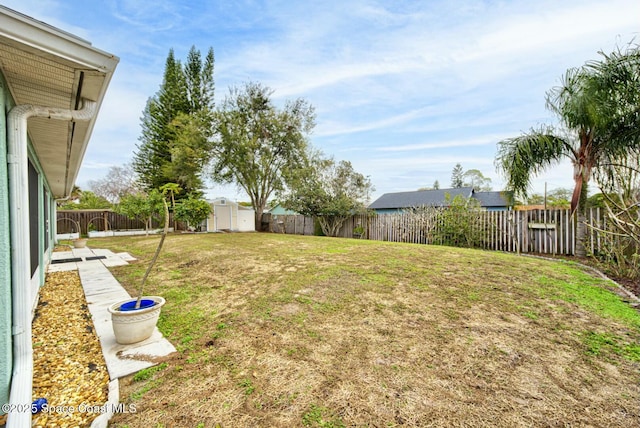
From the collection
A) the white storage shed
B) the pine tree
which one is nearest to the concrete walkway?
the white storage shed

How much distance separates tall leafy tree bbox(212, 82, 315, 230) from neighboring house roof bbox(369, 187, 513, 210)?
9994 millimetres

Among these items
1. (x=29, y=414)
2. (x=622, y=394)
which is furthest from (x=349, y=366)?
(x=29, y=414)

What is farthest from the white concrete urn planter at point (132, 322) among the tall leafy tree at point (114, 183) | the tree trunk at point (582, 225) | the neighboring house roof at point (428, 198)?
the tall leafy tree at point (114, 183)

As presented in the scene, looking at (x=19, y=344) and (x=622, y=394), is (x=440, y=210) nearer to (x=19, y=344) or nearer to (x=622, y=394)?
(x=622, y=394)

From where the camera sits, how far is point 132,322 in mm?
2336

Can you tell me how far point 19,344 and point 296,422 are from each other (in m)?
1.90

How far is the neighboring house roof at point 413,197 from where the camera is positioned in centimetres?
2161

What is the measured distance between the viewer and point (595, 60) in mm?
5949

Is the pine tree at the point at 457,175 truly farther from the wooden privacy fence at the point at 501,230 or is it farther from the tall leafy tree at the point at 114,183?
the tall leafy tree at the point at 114,183

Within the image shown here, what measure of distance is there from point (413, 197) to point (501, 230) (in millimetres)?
16184

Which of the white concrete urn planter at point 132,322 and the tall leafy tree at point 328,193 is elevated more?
the tall leafy tree at point 328,193

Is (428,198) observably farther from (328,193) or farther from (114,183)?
(114,183)

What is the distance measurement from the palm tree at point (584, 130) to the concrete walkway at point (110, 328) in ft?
28.5

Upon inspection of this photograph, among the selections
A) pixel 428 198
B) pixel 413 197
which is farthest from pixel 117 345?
pixel 413 197
